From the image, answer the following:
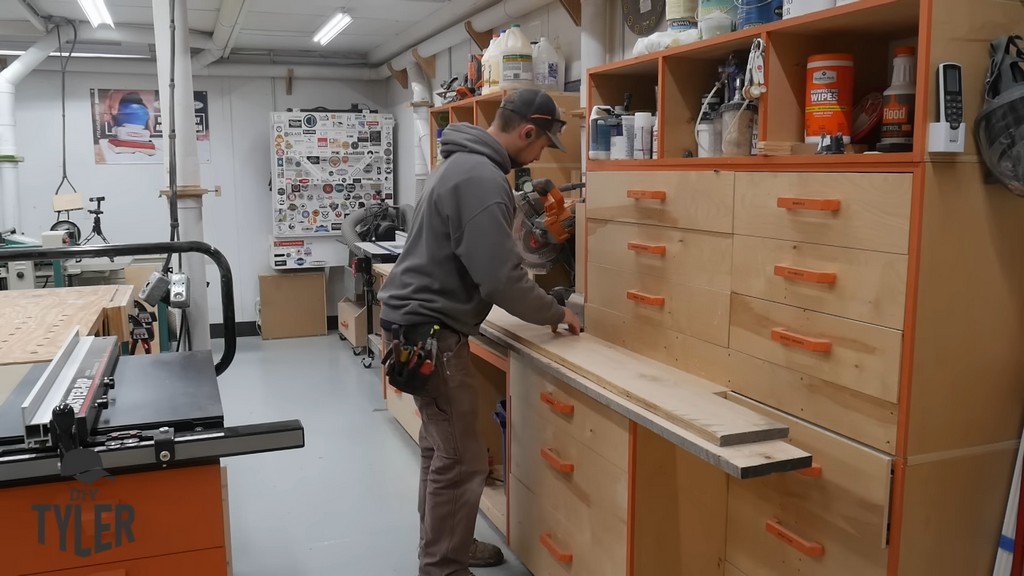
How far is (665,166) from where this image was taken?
230 centimetres

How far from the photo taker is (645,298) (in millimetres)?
2385

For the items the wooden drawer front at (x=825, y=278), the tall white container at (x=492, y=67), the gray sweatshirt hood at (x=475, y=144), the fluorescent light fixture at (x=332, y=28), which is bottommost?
the wooden drawer front at (x=825, y=278)

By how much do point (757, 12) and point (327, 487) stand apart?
110 inches

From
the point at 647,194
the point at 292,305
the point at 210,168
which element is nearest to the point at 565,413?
the point at 647,194

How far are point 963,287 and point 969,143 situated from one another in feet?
0.95

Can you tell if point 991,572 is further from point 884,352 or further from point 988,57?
point 988,57

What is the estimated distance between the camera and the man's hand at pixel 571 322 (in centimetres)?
→ 268

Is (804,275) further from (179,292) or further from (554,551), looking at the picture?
(179,292)

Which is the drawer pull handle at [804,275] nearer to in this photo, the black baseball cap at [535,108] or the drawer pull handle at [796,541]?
the drawer pull handle at [796,541]

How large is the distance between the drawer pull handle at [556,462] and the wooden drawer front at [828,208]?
0.91 metres

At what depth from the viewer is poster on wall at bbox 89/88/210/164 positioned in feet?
21.9

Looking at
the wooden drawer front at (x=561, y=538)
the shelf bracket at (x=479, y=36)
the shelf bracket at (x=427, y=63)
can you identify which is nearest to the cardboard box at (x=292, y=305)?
the shelf bracket at (x=427, y=63)

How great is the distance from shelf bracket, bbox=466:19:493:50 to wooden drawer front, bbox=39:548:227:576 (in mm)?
3796

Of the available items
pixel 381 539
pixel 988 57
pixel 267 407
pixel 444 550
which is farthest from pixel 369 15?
pixel 988 57
